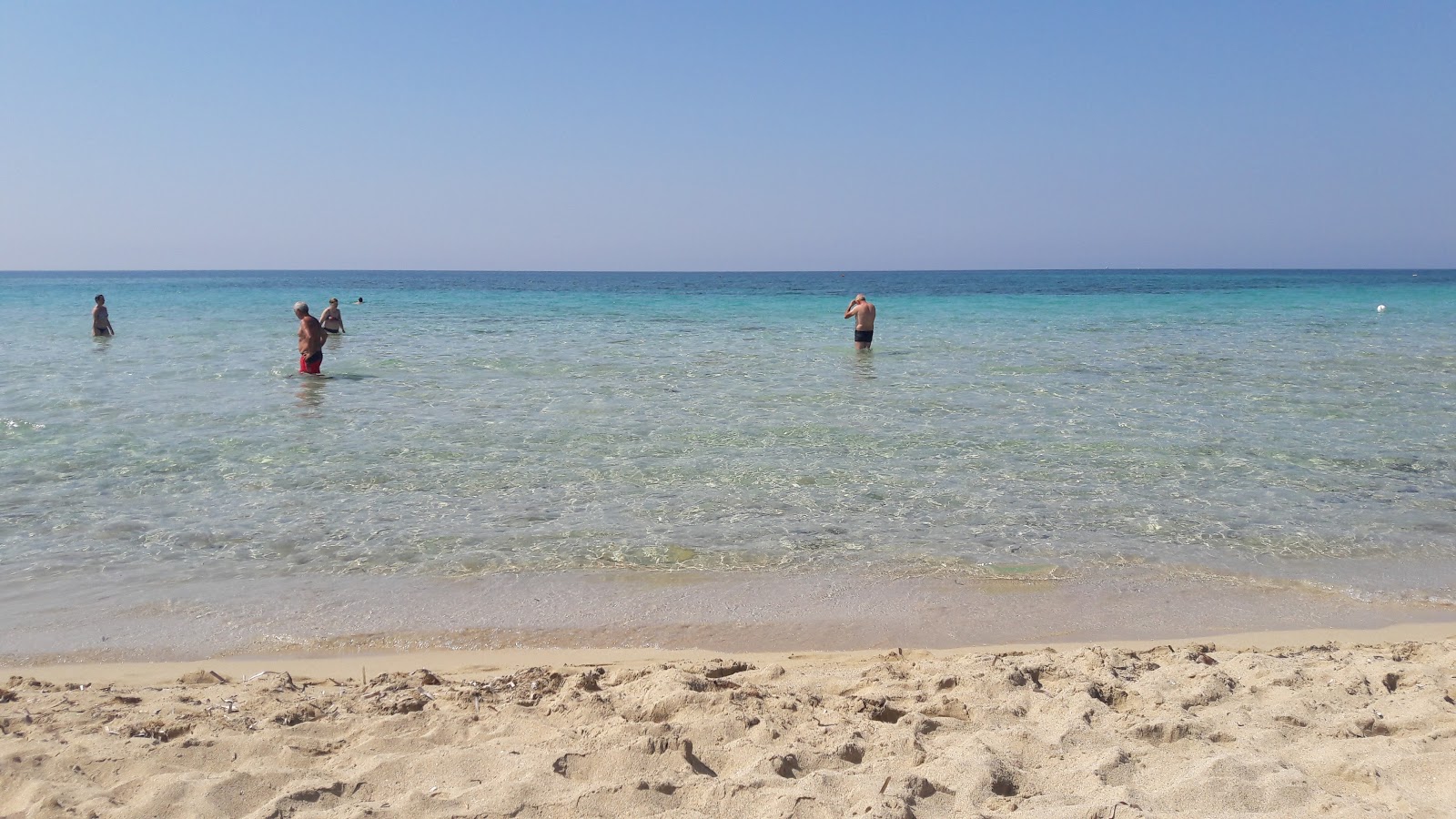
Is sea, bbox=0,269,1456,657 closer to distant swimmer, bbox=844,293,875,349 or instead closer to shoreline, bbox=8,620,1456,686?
shoreline, bbox=8,620,1456,686

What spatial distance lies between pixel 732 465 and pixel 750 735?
5.03m

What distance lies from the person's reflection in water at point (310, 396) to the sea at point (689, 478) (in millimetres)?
139

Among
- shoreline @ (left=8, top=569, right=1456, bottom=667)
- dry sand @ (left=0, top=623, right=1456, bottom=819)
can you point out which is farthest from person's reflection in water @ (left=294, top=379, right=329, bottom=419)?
dry sand @ (left=0, top=623, right=1456, bottom=819)

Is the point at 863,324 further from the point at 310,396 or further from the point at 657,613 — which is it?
the point at 657,613

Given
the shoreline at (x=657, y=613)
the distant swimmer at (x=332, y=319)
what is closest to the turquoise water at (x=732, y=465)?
the shoreline at (x=657, y=613)

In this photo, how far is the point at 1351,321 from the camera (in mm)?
28922

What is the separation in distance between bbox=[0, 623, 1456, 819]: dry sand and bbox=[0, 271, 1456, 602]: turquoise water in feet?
5.30

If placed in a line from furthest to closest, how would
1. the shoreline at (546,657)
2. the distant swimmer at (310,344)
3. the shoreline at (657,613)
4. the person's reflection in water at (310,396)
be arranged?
the distant swimmer at (310,344) < the person's reflection in water at (310,396) < the shoreline at (657,613) < the shoreline at (546,657)

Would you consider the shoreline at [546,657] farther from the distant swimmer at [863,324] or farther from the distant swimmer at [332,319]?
the distant swimmer at [332,319]

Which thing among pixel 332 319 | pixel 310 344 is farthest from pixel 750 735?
pixel 332 319

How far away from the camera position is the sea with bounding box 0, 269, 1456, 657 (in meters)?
5.70

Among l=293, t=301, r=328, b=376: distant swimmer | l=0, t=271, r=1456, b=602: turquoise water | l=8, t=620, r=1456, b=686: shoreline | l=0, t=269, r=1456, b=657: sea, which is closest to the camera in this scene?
l=8, t=620, r=1456, b=686: shoreline

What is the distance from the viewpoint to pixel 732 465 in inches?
331

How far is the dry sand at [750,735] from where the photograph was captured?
2.95 meters
